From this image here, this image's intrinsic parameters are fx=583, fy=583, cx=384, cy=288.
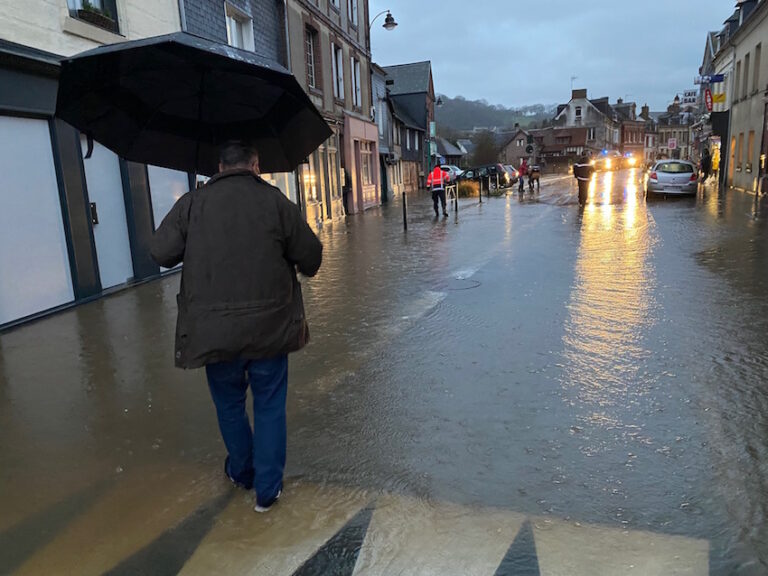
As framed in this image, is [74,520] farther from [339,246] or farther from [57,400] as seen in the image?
[339,246]

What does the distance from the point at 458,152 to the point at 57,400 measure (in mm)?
62090

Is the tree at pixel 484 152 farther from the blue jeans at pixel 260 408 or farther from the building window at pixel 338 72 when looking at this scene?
the blue jeans at pixel 260 408

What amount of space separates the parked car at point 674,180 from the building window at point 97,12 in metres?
19.6

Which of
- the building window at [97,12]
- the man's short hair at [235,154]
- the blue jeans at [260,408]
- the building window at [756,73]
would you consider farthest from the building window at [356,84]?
the blue jeans at [260,408]

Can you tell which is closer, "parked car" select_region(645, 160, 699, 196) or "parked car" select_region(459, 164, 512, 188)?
"parked car" select_region(645, 160, 699, 196)

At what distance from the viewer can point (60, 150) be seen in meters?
7.93

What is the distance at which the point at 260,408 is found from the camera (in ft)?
10.2

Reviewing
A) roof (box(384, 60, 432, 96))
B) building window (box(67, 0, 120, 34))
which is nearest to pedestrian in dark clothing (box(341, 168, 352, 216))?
building window (box(67, 0, 120, 34))

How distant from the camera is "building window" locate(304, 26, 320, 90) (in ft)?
61.0

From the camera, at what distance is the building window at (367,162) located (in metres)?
24.6

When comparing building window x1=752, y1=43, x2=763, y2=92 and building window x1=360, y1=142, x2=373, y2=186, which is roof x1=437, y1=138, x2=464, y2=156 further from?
building window x1=752, y1=43, x2=763, y2=92

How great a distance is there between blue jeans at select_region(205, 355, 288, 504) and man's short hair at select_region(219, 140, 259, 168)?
1.02m

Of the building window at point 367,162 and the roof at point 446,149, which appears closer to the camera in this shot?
the building window at point 367,162

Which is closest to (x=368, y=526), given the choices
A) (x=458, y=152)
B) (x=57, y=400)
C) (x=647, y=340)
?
(x=57, y=400)
